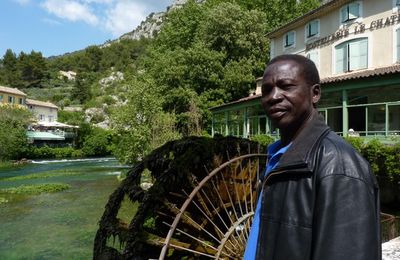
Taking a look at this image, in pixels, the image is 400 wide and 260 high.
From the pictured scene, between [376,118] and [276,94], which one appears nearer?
[276,94]

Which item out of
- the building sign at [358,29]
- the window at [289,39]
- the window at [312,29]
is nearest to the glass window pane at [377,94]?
the building sign at [358,29]

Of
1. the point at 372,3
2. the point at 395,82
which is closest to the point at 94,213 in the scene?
A: the point at 395,82

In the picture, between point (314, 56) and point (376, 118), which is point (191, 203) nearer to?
point (376, 118)

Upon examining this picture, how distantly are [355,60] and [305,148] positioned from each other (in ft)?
77.2

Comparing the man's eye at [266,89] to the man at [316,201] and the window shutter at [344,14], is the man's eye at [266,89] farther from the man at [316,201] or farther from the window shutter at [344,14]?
the window shutter at [344,14]

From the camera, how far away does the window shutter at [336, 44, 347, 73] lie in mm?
24031

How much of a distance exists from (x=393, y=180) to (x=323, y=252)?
47.0ft

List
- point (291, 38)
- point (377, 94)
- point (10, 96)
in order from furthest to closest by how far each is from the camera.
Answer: point (10, 96), point (291, 38), point (377, 94)

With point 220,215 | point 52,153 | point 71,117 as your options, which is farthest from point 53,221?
point 71,117

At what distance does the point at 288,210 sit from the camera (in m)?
1.62

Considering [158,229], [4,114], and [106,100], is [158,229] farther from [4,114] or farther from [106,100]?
[106,100]

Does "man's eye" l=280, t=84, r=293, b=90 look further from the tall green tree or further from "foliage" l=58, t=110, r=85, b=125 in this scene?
the tall green tree

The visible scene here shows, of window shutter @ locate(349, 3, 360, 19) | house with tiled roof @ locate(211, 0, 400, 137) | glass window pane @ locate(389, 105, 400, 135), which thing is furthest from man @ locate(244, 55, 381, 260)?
window shutter @ locate(349, 3, 360, 19)

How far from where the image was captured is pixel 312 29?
27641mm
